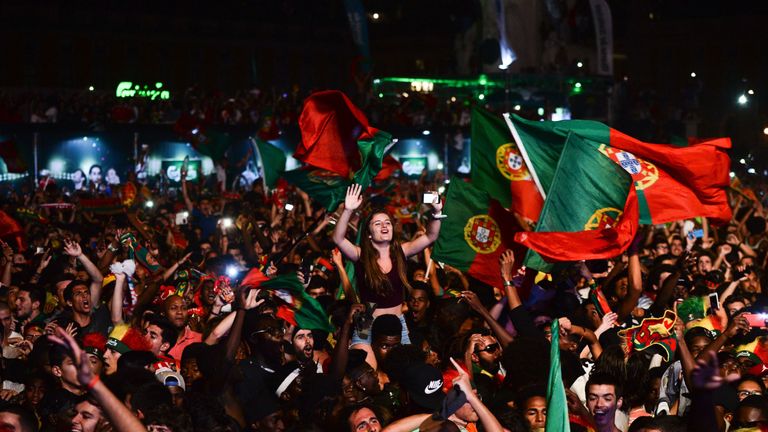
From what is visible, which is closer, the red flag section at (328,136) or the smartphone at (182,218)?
the red flag section at (328,136)

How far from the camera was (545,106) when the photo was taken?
38.4 m

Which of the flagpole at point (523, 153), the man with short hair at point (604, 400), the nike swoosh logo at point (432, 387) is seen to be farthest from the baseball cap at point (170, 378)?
the flagpole at point (523, 153)

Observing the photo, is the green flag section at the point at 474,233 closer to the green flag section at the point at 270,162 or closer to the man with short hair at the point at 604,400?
the man with short hair at the point at 604,400

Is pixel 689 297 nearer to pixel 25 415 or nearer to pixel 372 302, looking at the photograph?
pixel 372 302

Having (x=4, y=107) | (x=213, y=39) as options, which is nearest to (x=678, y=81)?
(x=213, y=39)

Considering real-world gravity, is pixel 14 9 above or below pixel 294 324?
above

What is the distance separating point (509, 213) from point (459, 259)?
582 millimetres

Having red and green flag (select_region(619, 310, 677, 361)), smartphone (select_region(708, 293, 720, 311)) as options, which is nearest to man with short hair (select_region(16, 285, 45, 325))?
red and green flag (select_region(619, 310, 677, 361))

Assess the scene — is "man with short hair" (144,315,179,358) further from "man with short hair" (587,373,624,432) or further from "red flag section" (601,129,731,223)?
"red flag section" (601,129,731,223)

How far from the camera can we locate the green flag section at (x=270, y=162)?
16766mm

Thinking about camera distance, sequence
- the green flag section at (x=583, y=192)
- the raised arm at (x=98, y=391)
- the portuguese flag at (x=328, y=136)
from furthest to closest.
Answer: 1. the portuguese flag at (x=328, y=136)
2. the green flag section at (x=583, y=192)
3. the raised arm at (x=98, y=391)

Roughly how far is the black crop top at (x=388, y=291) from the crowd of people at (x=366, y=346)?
0.5 inches

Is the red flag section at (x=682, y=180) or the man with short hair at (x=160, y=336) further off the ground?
the red flag section at (x=682, y=180)

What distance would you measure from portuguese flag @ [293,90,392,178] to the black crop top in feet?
9.87
